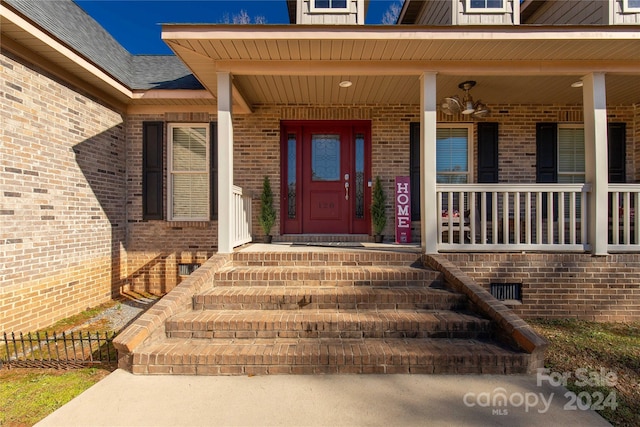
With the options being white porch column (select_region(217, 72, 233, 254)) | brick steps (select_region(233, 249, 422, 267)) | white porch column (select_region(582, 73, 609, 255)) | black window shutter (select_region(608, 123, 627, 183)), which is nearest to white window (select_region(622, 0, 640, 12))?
white porch column (select_region(582, 73, 609, 255))

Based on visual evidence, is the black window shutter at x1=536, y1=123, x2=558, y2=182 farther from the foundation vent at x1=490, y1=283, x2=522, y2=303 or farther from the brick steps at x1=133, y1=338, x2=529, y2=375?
the brick steps at x1=133, y1=338, x2=529, y2=375

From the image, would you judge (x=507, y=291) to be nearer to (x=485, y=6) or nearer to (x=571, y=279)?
(x=571, y=279)

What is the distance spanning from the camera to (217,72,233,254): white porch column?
13.6 ft

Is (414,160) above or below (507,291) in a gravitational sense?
above

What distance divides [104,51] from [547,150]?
7.92 metres

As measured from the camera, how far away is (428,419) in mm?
2059

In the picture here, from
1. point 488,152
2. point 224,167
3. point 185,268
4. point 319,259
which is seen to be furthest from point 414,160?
point 185,268

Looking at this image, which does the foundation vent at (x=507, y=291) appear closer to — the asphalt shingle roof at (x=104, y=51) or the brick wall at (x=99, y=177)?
the brick wall at (x=99, y=177)

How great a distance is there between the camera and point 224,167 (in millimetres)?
4176

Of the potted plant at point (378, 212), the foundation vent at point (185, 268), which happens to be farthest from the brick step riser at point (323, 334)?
the foundation vent at point (185, 268)

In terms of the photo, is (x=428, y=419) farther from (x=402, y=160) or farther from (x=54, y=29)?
(x=54, y=29)

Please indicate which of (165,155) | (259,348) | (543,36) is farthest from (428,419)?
(165,155)

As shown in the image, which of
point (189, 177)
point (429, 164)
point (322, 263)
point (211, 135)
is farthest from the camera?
point (189, 177)

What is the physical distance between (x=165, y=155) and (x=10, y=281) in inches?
115
